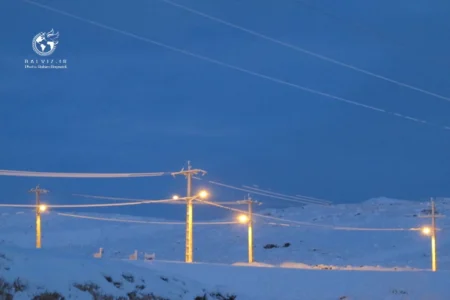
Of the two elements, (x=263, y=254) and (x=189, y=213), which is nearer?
(x=189, y=213)

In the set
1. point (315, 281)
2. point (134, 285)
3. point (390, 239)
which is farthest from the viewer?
point (390, 239)

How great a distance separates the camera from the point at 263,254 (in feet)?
255

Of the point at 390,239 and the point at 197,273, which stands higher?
the point at 390,239

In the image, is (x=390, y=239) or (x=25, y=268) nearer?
(x=25, y=268)

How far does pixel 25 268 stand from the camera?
1485 cm

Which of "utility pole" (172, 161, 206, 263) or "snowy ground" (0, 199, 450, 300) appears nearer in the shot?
"snowy ground" (0, 199, 450, 300)

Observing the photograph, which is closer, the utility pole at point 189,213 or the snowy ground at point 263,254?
the snowy ground at point 263,254

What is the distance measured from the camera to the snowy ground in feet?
58.0

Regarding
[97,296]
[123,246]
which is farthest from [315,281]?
[123,246]

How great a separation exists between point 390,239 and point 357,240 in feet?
12.3

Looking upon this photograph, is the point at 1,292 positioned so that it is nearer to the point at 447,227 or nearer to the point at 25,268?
the point at 25,268

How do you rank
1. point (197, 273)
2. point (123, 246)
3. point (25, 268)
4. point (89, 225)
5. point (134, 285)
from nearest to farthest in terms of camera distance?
point (25, 268) < point (134, 285) < point (197, 273) < point (123, 246) < point (89, 225)

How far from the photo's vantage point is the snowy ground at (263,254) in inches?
696

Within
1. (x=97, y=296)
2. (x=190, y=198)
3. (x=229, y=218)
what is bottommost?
(x=97, y=296)
